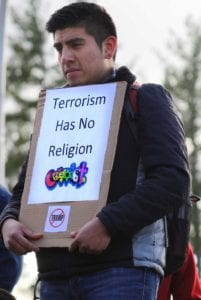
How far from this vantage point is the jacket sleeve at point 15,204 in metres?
4.35

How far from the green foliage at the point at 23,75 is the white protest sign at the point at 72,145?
22773 mm

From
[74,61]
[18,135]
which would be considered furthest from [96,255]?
[18,135]

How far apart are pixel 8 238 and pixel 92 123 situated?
580 millimetres

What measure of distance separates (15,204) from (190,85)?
23.2 meters

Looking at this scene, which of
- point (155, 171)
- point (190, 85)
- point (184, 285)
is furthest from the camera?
point (190, 85)

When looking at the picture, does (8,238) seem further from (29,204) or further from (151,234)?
(151,234)

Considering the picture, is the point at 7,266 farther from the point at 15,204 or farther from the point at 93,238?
the point at 93,238

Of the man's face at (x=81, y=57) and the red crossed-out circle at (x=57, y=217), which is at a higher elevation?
the man's face at (x=81, y=57)

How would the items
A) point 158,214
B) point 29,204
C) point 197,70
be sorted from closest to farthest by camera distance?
1. point 158,214
2. point 29,204
3. point 197,70

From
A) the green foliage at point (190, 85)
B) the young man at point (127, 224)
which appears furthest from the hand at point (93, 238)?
the green foliage at point (190, 85)

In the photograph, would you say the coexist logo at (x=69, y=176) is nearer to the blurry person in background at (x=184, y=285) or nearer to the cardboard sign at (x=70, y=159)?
the cardboard sign at (x=70, y=159)

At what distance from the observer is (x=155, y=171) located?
13.4 feet

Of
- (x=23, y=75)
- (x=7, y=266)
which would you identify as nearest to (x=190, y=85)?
(x=23, y=75)

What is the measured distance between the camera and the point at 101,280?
4043 mm
